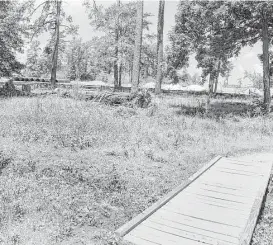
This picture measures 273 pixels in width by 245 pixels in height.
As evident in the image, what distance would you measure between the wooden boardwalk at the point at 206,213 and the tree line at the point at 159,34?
10198 mm

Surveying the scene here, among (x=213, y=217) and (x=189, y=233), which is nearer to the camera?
(x=189, y=233)

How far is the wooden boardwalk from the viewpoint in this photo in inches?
181

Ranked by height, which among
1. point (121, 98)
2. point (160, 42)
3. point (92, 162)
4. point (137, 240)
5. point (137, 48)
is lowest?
point (137, 240)

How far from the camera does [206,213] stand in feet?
17.7

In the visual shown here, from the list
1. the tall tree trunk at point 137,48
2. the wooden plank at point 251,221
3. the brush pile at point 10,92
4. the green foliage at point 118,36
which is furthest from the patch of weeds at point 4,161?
the green foliage at point 118,36

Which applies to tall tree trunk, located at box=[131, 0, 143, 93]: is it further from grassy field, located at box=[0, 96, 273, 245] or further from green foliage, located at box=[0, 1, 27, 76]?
green foliage, located at box=[0, 1, 27, 76]

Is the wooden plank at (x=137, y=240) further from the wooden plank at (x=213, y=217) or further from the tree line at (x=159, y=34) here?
the tree line at (x=159, y=34)

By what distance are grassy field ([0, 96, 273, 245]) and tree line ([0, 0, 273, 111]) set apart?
17.5ft

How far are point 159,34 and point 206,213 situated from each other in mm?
22414

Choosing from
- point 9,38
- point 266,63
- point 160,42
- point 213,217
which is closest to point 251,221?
point 213,217

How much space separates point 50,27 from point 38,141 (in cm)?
2152

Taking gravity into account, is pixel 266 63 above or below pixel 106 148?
above

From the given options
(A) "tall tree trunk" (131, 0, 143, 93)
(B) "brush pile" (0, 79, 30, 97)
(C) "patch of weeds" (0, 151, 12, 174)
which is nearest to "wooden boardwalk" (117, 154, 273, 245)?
(C) "patch of weeds" (0, 151, 12, 174)

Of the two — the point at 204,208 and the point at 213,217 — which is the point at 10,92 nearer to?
the point at 204,208
